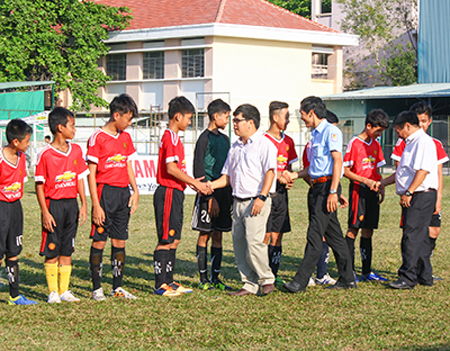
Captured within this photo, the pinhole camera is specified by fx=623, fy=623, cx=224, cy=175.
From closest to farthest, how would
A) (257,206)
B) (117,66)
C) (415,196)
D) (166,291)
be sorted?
(257,206)
(166,291)
(415,196)
(117,66)

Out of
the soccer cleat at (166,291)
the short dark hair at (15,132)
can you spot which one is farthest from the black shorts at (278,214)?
the short dark hair at (15,132)

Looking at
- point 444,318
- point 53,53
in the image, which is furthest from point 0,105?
point 444,318

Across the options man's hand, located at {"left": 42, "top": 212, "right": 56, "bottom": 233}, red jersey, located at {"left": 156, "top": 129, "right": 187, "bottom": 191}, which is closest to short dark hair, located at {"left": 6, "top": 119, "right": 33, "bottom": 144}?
man's hand, located at {"left": 42, "top": 212, "right": 56, "bottom": 233}

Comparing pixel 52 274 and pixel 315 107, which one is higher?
pixel 315 107

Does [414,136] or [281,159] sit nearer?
[414,136]

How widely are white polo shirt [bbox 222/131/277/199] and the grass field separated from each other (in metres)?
1.24

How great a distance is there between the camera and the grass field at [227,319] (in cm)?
541

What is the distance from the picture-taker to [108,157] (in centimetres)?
677

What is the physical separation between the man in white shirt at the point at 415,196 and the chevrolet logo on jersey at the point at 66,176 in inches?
154

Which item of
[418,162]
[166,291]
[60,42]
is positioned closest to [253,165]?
[166,291]

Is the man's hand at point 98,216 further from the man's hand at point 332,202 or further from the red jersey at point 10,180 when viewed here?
the man's hand at point 332,202

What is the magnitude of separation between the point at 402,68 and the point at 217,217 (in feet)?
127

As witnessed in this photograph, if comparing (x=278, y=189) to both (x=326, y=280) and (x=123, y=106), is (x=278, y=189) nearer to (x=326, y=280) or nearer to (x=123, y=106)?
(x=326, y=280)

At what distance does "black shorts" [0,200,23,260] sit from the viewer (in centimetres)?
651
